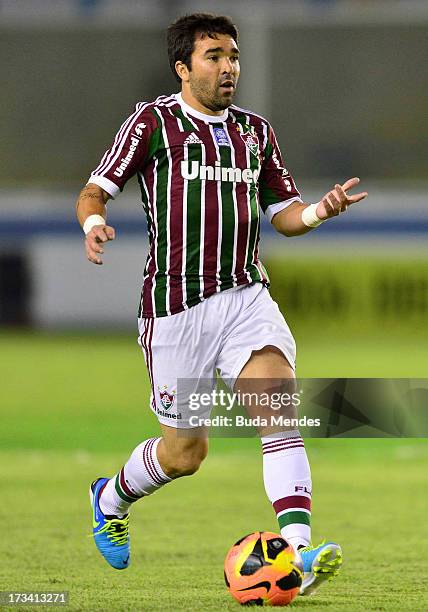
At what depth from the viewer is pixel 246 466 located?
9.67m

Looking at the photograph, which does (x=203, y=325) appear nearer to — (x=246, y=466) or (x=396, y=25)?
(x=246, y=466)

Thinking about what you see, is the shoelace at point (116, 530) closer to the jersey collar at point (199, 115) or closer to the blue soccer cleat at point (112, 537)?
the blue soccer cleat at point (112, 537)

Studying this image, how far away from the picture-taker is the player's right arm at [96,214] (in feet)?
16.4

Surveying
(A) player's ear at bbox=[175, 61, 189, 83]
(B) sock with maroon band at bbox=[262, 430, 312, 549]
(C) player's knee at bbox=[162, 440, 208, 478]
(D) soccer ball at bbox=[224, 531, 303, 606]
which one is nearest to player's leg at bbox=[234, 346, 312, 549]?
(B) sock with maroon band at bbox=[262, 430, 312, 549]

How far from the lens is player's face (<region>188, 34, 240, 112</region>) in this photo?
5.42 metres

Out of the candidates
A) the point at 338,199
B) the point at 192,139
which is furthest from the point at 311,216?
the point at 192,139

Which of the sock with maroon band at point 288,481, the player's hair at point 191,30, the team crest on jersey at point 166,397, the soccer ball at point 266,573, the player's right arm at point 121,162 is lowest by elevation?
the soccer ball at point 266,573

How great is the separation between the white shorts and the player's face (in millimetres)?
736

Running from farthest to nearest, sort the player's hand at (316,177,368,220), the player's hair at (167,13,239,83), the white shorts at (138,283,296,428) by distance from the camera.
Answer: the player's hair at (167,13,239,83)
the white shorts at (138,283,296,428)
the player's hand at (316,177,368,220)

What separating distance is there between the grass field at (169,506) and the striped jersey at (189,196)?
1.13 m

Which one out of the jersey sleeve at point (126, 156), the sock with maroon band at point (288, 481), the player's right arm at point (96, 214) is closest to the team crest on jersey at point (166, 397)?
the sock with maroon band at point (288, 481)

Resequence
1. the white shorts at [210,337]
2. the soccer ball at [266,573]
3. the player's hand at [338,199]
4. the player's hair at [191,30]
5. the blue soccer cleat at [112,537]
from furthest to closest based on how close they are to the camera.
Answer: the blue soccer cleat at [112,537] < the player's hair at [191,30] < the white shorts at [210,337] < the player's hand at [338,199] < the soccer ball at [266,573]

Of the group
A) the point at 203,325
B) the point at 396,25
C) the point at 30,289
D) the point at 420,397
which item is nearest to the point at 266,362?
the point at 203,325

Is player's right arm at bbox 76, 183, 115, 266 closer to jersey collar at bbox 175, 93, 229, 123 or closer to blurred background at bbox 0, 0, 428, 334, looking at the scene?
jersey collar at bbox 175, 93, 229, 123
